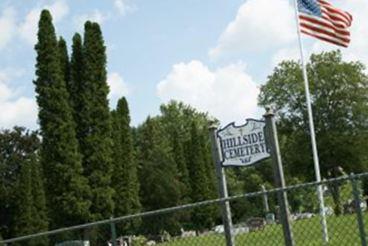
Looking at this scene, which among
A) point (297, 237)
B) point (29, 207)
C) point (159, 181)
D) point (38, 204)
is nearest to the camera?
point (297, 237)

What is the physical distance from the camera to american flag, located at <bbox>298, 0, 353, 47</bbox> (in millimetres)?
17797

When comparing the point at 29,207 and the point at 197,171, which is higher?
the point at 197,171

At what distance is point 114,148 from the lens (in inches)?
1836

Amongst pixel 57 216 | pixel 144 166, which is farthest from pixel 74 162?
pixel 144 166

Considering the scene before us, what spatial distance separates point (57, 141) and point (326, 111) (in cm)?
2448

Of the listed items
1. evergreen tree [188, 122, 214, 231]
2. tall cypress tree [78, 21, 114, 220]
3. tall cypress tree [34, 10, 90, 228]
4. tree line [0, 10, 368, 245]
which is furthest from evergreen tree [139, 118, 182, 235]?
tall cypress tree [34, 10, 90, 228]

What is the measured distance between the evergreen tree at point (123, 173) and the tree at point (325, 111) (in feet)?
45.9

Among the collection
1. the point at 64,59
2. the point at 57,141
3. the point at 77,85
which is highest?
the point at 64,59

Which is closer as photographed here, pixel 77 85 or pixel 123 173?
pixel 77 85

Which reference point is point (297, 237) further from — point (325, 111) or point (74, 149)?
point (325, 111)

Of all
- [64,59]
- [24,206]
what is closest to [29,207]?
[24,206]

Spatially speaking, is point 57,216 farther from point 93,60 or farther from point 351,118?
point 351,118

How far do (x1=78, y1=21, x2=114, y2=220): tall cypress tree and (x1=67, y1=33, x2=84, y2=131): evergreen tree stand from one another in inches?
6.7

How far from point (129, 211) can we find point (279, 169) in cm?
3623
